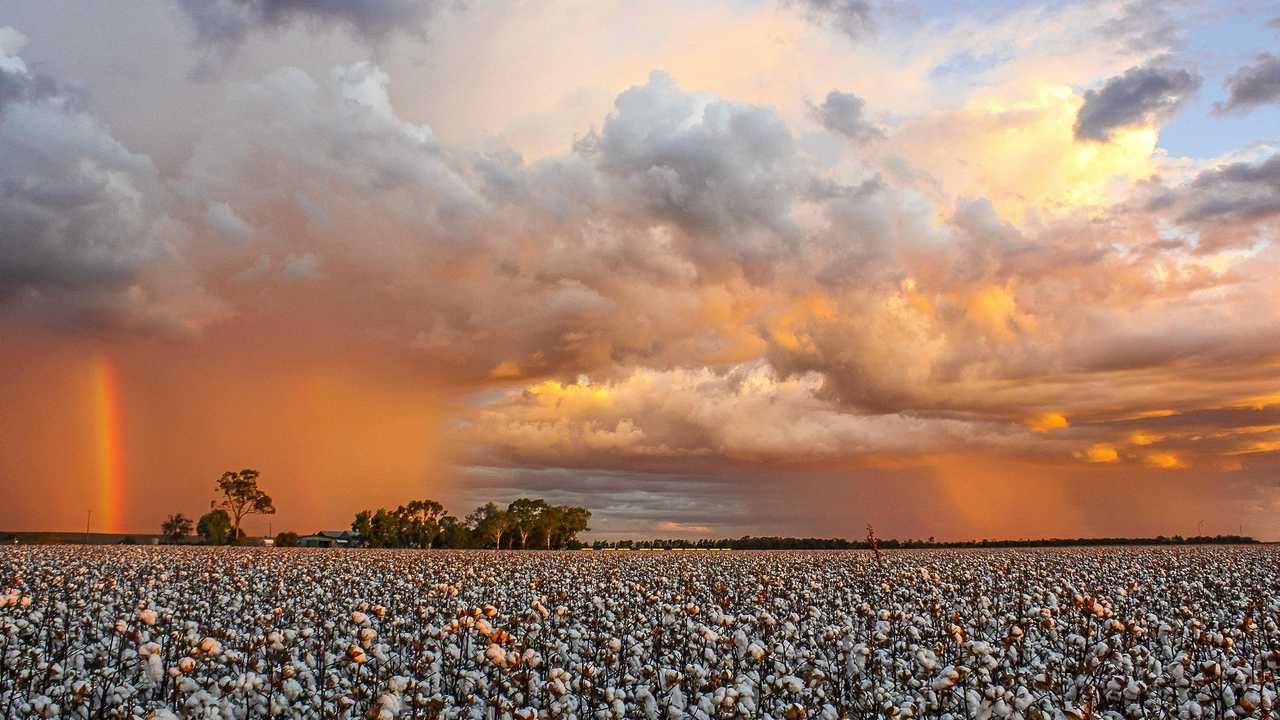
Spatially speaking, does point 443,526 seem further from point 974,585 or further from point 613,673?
point 613,673

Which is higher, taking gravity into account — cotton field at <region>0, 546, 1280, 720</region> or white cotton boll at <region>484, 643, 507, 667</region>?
white cotton boll at <region>484, 643, 507, 667</region>

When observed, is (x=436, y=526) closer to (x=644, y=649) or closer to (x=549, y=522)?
(x=549, y=522)

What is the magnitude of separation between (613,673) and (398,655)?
5.30 m

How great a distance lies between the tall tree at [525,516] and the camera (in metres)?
157

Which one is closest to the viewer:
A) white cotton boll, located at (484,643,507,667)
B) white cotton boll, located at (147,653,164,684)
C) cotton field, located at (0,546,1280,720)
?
white cotton boll, located at (484,643,507,667)

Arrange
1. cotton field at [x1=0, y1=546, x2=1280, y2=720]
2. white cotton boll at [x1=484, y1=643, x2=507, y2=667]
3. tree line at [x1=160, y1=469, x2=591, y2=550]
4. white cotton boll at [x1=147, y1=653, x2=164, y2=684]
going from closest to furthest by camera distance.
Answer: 1. white cotton boll at [x1=484, y1=643, x2=507, y2=667]
2. cotton field at [x1=0, y1=546, x2=1280, y2=720]
3. white cotton boll at [x1=147, y1=653, x2=164, y2=684]
4. tree line at [x1=160, y1=469, x2=591, y2=550]

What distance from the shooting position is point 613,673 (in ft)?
63.8

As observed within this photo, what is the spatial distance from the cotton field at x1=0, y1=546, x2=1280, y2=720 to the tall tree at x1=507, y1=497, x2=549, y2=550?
388 feet

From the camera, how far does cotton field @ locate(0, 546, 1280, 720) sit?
13219mm

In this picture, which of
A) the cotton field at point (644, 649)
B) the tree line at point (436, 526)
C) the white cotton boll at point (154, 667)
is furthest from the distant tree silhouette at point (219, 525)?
the white cotton boll at point (154, 667)

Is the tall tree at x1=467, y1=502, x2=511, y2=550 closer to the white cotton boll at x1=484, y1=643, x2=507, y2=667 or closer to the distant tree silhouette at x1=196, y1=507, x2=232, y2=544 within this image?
the distant tree silhouette at x1=196, y1=507, x2=232, y2=544

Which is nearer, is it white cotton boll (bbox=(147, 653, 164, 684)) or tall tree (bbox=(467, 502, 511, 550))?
white cotton boll (bbox=(147, 653, 164, 684))

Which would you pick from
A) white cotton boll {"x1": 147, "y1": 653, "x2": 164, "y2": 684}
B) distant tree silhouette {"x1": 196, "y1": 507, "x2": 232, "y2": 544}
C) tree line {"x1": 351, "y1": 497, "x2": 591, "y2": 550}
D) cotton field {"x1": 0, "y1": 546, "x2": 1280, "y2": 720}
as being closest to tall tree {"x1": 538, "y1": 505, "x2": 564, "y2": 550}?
tree line {"x1": 351, "y1": 497, "x2": 591, "y2": 550}

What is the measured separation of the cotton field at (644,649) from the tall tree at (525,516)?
11827 centimetres
